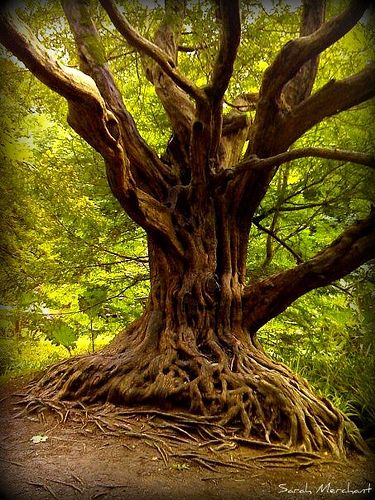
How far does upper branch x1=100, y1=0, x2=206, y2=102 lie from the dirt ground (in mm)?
3138

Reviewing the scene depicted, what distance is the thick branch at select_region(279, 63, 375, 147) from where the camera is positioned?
3730 millimetres

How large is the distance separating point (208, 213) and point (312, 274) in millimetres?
1618

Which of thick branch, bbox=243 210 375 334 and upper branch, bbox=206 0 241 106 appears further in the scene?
thick branch, bbox=243 210 375 334

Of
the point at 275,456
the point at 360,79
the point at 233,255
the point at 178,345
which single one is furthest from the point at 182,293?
the point at 360,79

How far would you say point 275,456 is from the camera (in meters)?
2.99

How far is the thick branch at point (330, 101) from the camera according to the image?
12.2ft

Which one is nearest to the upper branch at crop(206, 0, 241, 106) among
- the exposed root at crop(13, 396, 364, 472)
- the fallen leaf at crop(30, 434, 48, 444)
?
the exposed root at crop(13, 396, 364, 472)

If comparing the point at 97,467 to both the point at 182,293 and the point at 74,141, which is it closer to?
the point at 182,293

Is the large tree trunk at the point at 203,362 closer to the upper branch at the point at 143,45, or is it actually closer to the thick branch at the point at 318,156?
the thick branch at the point at 318,156

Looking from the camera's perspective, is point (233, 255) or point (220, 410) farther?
point (233, 255)

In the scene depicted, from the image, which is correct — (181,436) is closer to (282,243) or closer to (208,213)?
(208,213)

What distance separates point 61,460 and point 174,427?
0.96m

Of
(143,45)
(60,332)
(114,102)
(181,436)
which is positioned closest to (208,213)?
(114,102)
